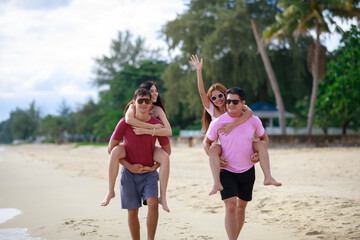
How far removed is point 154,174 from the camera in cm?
421

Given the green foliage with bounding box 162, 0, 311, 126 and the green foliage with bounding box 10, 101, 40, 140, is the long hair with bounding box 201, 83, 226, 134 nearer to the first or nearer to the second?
the green foliage with bounding box 162, 0, 311, 126

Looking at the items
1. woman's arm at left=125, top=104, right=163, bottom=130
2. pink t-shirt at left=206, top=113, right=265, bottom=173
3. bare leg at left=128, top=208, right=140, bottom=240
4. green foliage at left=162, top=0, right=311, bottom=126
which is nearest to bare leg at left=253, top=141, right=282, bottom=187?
pink t-shirt at left=206, top=113, right=265, bottom=173

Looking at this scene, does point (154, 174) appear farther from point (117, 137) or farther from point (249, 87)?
point (249, 87)

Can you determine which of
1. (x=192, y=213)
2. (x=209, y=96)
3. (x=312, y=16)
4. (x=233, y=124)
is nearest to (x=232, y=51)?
(x=312, y=16)

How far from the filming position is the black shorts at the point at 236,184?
400cm

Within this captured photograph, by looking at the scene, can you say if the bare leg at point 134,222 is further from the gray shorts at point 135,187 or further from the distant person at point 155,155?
the distant person at point 155,155

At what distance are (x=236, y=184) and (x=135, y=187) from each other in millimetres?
1116

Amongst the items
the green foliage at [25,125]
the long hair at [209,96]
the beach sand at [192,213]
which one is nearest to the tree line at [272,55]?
the beach sand at [192,213]

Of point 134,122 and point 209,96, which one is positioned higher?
point 209,96

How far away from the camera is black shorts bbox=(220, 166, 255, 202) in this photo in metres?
4.00

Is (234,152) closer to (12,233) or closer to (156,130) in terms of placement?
(156,130)

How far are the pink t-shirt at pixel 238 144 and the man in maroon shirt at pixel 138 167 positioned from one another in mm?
770

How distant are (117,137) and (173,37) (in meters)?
25.7

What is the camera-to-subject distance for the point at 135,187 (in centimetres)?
419
